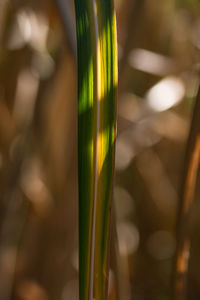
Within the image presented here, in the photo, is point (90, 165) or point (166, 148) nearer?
point (90, 165)

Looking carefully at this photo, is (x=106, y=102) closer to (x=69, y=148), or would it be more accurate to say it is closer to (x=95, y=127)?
(x=95, y=127)

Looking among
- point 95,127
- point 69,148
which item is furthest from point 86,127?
point 69,148

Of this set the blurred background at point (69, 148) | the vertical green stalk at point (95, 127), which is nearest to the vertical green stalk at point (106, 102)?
the vertical green stalk at point (95, 127)

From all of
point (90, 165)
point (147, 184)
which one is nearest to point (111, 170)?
point (90, 165)

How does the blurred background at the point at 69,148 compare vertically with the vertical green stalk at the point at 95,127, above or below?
below

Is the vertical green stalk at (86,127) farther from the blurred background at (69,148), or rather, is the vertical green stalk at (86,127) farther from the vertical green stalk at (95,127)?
the blurred background at (69,148)

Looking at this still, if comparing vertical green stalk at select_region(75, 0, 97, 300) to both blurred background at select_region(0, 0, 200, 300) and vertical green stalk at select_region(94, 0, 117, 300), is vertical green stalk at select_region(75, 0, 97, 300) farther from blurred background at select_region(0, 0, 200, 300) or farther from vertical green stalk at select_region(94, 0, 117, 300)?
blurred background at select_region(0, 0, 200, 300)

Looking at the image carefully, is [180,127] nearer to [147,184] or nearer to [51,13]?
[147,184]
